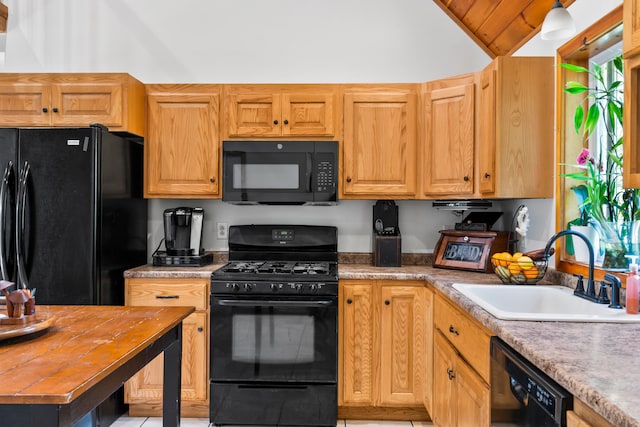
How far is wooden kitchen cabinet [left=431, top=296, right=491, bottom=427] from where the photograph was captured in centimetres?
157

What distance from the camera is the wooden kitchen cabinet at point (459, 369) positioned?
1.57 metres

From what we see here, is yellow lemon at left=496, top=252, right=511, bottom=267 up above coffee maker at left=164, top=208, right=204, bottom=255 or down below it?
below

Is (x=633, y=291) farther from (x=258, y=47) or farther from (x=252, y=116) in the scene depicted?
(x=258, y=47)

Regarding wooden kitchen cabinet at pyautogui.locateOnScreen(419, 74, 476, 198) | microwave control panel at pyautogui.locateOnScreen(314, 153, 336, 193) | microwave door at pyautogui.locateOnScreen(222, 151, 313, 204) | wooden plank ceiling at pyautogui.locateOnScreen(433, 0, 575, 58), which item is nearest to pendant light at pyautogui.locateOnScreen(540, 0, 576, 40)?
wooden plank ceiling at pyautogui.locateOnScreen(433, 0, 575, 58)

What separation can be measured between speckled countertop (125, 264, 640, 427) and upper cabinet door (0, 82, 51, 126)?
2635mm

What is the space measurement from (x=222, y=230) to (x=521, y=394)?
91.6 inches

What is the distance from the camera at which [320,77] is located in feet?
10.2

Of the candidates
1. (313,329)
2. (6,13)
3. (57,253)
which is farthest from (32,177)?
(313,329)

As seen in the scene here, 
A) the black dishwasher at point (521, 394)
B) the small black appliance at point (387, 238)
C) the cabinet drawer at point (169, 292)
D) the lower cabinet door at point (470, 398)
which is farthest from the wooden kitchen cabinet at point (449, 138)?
the cabinet drawer at point (169, 292)

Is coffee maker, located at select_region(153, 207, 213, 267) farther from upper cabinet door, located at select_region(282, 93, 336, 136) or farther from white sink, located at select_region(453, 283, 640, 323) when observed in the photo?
white sink, located at select_region(453, 283, 640, 323)

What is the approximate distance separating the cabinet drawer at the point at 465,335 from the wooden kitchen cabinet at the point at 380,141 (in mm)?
834

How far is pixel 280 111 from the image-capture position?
2.77m

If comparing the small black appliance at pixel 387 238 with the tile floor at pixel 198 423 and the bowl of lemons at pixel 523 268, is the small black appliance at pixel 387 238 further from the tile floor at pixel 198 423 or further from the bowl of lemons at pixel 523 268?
the tile floor at pixel 198 423

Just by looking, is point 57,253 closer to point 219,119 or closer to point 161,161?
point 161,161
